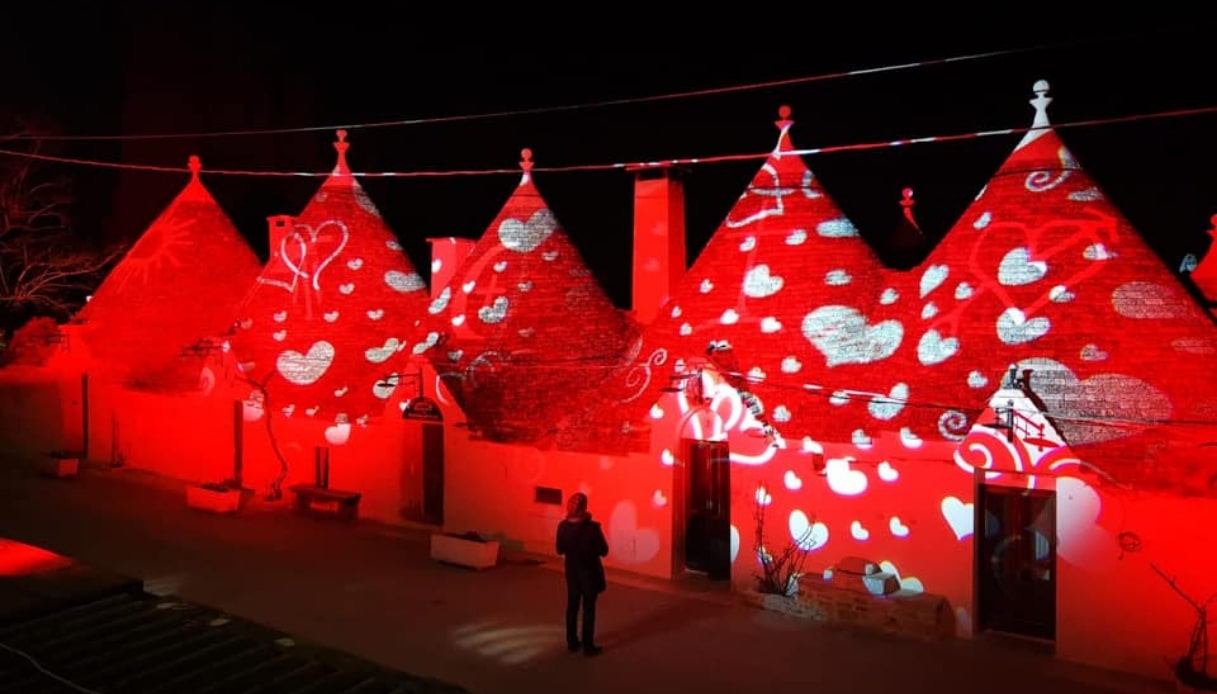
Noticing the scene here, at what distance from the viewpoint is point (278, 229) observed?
20984 millimetres

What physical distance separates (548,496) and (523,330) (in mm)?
3595

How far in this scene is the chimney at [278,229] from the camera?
20.4 meters

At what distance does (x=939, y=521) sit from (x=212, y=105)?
94.2 ft

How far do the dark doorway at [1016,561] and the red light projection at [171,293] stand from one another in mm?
15151

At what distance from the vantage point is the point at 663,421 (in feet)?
41.9

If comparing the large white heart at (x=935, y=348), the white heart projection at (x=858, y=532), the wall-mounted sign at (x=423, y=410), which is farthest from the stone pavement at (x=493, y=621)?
the large white heart at (x=935, y=348)

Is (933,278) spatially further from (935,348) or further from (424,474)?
(424,474)

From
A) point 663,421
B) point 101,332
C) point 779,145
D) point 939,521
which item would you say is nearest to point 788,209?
point 779,145

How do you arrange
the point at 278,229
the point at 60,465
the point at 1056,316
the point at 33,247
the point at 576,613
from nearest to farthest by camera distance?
the point at 576,613
the point at 1056,316
the point at 60,465
the point at 278,229
the point at 33,247

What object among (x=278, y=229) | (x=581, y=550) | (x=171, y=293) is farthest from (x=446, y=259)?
(x=581, y=550)

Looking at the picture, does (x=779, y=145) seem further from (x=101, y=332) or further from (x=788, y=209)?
(x=101, y=332)

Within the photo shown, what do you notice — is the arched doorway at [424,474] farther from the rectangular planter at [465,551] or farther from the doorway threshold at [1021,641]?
the doorway threshold at [1021,641]

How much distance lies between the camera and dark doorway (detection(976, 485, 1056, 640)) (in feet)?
34.2

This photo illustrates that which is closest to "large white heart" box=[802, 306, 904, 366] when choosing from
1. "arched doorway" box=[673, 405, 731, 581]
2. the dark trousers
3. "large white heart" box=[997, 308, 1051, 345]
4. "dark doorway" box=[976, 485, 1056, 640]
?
"large white heart" box=[997, 308, 1051, 345]
